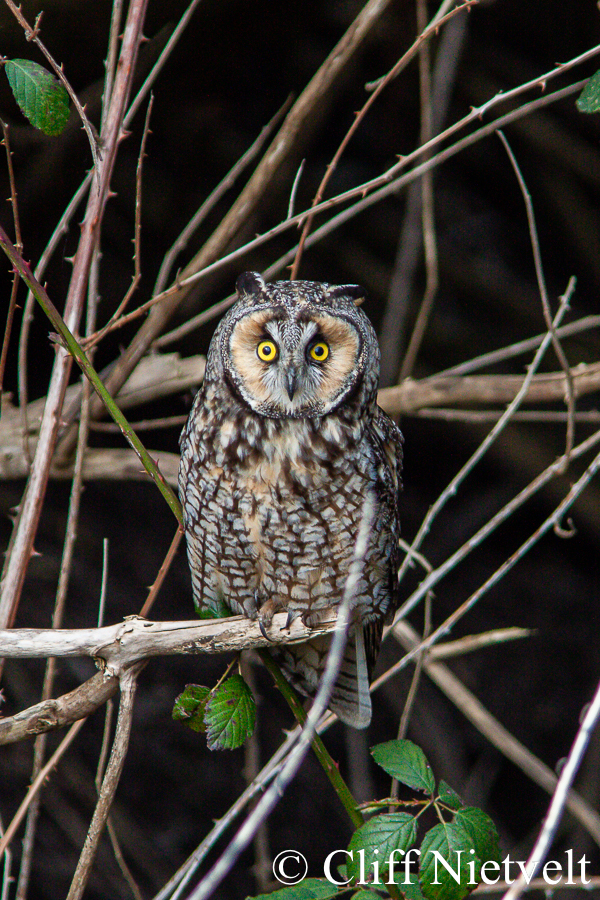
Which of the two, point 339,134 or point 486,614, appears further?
point 486,614

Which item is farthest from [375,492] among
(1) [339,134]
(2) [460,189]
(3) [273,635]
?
(2) [460,189]

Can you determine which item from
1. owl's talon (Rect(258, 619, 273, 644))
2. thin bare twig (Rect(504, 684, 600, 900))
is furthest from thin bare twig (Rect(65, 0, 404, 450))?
thin bare twig (Rect(504, 684, 600, 900))

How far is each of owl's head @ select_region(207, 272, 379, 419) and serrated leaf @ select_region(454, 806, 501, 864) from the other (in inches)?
27.1

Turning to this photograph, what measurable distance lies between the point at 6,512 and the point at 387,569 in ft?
4.81

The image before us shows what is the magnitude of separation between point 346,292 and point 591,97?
498 millimetres

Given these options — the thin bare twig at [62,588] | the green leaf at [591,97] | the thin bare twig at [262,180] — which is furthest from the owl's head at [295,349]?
the green leaf at [591,97]

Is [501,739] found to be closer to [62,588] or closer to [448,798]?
[448,798]

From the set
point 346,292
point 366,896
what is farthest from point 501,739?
point 346,292

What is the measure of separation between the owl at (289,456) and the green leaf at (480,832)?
1.34 ft

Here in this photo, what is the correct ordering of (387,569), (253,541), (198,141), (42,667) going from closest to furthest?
(253,541) → (387,569) → (198,141) → (42,667)

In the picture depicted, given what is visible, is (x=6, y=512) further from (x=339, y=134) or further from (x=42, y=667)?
(x=339, y=134)

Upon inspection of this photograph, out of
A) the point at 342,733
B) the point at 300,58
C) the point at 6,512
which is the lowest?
the point at 342,733

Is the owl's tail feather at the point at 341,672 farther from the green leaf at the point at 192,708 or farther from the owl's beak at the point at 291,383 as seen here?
the owl's beak at the point at 291,383

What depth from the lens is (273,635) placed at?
4.00ft
